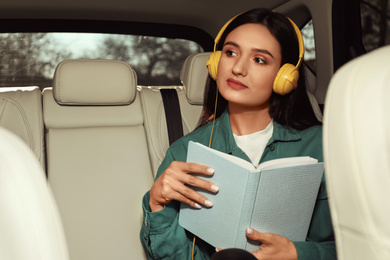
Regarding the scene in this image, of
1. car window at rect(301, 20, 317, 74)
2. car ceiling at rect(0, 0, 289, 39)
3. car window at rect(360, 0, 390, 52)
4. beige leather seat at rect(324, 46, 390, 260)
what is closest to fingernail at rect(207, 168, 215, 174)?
beige leather seat at rect(324, 46, 390, 260)

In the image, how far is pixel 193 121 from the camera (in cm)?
194

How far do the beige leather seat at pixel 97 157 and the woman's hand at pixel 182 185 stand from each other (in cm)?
47

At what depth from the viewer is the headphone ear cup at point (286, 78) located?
133cm

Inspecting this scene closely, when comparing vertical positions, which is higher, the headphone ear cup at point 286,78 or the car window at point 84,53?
the car window at point 84,53

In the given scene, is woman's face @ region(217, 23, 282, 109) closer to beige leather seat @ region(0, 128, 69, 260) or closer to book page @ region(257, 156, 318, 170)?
book page @ region(257, 156, 318, 170)

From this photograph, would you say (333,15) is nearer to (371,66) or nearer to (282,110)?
(282,110)

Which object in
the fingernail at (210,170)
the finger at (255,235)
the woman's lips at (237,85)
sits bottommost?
the finger at (255,235)

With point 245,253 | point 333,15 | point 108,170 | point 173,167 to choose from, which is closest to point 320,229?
point 173,167

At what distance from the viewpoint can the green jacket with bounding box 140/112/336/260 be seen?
53.1 inches

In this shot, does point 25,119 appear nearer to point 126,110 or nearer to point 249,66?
point 126,110

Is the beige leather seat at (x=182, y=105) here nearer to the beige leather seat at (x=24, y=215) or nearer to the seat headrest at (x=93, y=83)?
the seat headrest at (x=93, y=83)

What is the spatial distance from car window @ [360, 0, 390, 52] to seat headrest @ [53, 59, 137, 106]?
1.09 m

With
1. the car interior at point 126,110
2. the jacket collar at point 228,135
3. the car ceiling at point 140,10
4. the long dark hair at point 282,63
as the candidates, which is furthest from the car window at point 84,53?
the jacket collar at point 228,135

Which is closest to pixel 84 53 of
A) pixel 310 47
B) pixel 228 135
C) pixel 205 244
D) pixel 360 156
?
pixel 310 47
